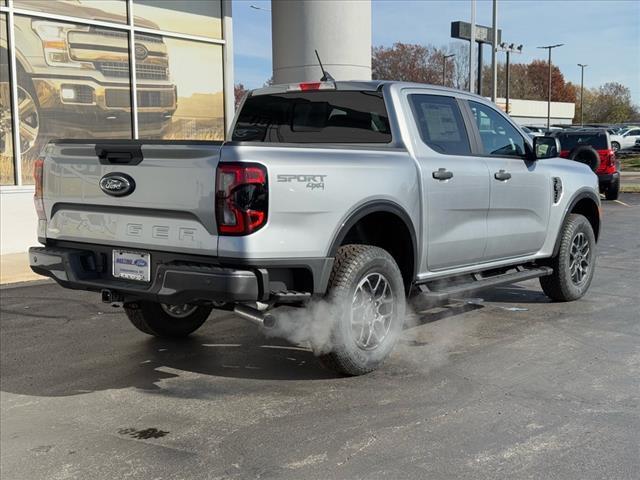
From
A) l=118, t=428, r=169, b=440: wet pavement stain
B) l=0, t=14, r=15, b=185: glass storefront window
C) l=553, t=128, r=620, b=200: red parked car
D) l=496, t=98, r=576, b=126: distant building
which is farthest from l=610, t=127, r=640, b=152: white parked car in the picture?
l=118, t=428, r=169, b=440: wet pavement stain

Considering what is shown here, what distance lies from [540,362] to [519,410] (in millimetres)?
1076

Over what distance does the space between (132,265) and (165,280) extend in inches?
14.4

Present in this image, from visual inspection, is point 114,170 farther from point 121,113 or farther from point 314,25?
point 314,25

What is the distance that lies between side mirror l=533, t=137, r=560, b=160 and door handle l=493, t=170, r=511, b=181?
0.63 m

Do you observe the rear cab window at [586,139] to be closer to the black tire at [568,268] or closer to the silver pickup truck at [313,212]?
the black tire at [568,268]

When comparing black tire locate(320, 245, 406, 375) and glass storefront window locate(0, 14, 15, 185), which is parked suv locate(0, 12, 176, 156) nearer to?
glass storefront window locate(0, 14, 15, 185)

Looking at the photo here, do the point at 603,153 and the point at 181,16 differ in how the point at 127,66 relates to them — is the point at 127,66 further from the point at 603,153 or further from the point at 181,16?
the point at 603,153

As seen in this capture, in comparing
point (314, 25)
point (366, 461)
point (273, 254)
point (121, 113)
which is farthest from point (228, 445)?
point (314, 25)

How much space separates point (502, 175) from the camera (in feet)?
20.6

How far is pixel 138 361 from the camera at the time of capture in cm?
561

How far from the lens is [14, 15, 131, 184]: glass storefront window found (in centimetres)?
1159

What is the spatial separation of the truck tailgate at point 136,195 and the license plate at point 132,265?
0.06 m

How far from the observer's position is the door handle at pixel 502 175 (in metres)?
6.22

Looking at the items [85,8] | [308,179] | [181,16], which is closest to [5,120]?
[85,8]
